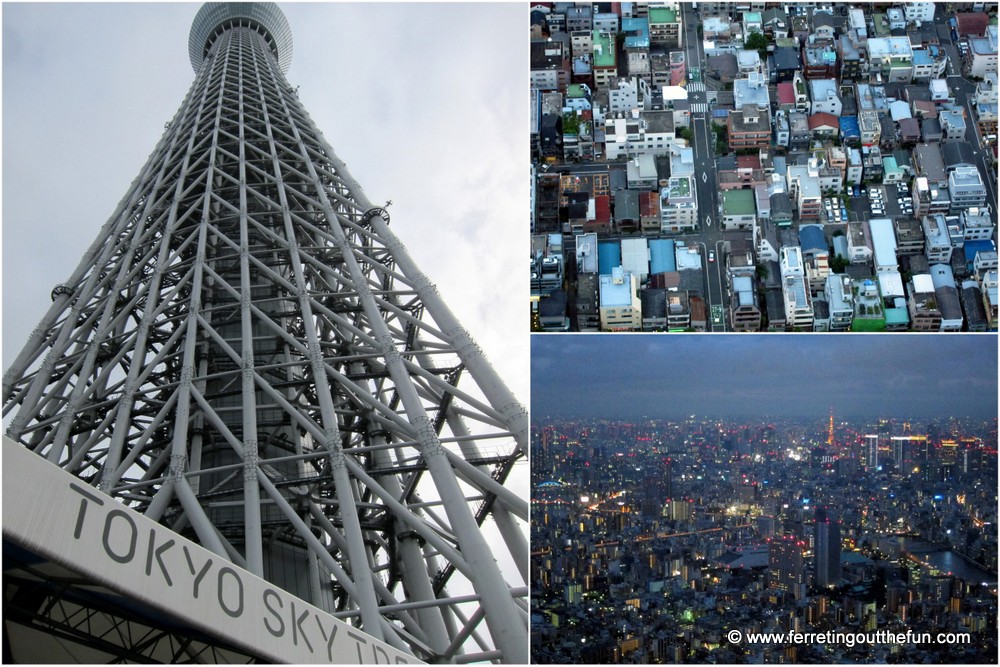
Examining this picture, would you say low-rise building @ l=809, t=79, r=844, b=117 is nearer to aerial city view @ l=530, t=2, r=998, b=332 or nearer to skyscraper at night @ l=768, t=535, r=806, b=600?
aerial city view @ l=530, t=2, r=998, b=332

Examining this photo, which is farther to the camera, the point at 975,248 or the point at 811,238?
the point at 811,238

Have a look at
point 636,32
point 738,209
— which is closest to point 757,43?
point 636,32

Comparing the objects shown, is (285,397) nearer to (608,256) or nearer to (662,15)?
(608,256)

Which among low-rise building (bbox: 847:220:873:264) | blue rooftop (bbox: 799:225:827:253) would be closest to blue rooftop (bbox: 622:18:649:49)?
blue rooftop (bbox: 799:225:827:253)

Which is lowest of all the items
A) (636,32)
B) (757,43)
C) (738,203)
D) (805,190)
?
(738,203)

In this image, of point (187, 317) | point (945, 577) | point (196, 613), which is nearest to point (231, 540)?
point (187, 317)

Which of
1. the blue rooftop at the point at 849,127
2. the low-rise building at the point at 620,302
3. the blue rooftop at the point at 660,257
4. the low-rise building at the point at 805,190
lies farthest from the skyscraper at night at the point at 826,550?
the blue rooftop at the point at 849,127
